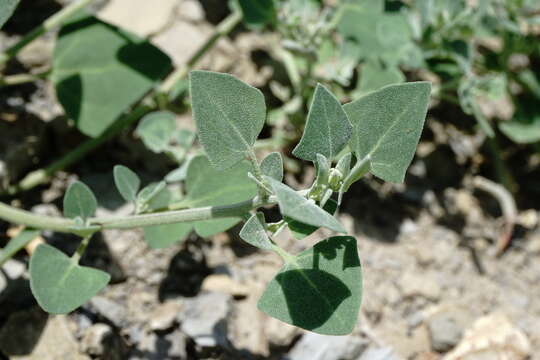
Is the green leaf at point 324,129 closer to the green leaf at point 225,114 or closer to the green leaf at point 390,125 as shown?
the green leaf at point 390,125

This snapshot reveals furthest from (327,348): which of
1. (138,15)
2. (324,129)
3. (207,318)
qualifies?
(138,15)

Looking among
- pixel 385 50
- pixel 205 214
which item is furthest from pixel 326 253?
pixel 385 50

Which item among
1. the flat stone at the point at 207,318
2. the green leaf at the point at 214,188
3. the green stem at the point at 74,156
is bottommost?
the flat stone at the point at 207,318

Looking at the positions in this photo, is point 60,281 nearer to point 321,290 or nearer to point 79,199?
point 79,199

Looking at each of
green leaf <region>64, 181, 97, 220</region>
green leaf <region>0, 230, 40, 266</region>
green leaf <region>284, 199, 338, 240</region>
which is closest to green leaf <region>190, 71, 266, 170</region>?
green leaf <region>284, 199, 338, 240</region>

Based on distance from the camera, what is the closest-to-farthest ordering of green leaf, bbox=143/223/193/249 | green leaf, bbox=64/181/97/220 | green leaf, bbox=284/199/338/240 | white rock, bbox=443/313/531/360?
green leaf, bbox=284/199/338/240 < green leaf, bbox=64/181/97/220 < green leaf, bbox=143/223/193/249 < white rock, bbox=443/313/531/360

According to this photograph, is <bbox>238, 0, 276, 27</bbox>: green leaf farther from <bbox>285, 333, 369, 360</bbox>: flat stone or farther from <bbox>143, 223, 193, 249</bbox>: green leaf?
<bbox>285, 333, 369, 360</bbox>: flat stone

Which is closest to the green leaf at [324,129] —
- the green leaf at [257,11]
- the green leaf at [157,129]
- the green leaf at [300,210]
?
the green leaf at [300,210]
